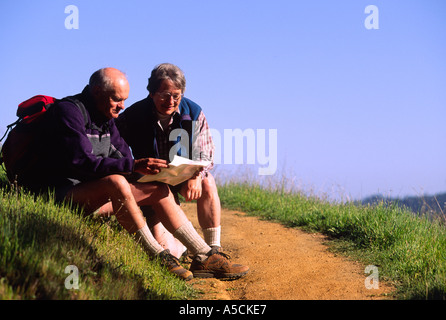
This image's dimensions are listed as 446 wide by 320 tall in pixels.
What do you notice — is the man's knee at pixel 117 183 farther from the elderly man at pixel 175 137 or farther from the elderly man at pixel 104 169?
the elderly man at pixel 175 137

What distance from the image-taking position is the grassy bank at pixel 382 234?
483 cm

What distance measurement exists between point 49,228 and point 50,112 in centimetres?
119

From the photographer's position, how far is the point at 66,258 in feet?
12.8

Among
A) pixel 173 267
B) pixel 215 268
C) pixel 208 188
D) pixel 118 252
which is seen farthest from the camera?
pixel 208 188

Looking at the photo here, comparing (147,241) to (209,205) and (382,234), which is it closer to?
(209,205)

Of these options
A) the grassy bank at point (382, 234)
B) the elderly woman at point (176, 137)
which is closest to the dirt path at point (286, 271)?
the grassy bank at point (382, 234)

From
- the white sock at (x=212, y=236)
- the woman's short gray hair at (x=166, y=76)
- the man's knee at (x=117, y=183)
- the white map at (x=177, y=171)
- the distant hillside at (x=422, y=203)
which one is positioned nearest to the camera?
the man's knee at (x=117, y=183)

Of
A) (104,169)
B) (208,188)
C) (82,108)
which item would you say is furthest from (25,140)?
(208,188)

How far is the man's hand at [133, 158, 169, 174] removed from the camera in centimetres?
461

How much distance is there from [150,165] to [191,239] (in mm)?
933

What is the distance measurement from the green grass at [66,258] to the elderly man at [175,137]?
0.82 metres

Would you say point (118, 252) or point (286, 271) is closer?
point (118, 252)

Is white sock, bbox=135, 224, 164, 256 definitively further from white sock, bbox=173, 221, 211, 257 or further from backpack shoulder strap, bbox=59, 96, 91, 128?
backpack shoulder strap, bbox=59, 96, 91, 128
